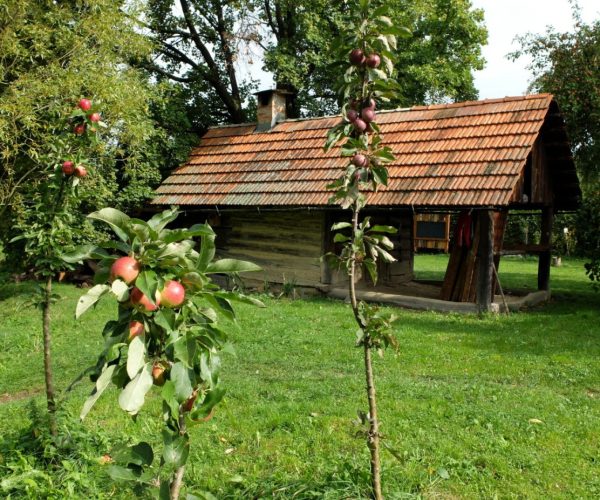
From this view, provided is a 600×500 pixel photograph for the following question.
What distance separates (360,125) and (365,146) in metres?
0.12

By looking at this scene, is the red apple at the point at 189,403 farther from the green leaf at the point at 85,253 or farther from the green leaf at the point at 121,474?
the green leaf at the point at 85,253

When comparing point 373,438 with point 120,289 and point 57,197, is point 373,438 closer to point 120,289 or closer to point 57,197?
point 120,289

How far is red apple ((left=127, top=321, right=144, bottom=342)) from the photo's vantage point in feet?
6.40

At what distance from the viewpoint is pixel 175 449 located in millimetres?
2152

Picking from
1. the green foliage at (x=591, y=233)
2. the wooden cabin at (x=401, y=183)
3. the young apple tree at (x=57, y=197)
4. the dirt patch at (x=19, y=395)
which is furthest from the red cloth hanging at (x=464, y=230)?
the young apple tree at (x=57, y=197)

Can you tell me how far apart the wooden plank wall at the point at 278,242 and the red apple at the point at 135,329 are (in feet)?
33.2

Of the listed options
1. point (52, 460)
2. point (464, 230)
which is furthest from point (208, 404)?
point (464, 230)

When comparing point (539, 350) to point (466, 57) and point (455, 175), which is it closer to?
point (455, 175)

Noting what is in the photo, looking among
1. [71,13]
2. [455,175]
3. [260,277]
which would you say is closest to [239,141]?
[260,277]

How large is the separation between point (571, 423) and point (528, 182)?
7.64m

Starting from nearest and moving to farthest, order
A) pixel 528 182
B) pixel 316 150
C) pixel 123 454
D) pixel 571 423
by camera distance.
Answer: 1. pixel 123 454
2. pixel 571 423
3. pixel 528 182
4. pixel 316 150

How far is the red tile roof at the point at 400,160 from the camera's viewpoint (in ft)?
33.5

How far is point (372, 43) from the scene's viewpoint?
289 centimetres

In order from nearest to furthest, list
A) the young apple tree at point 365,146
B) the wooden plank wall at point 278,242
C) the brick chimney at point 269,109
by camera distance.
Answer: the young apple tree at point 365,146 → the wooden plank wall at point 278,242 → the brick chimney at point 269,109
